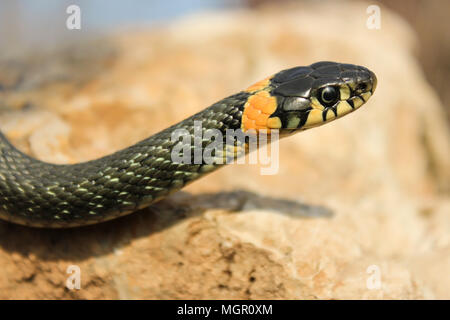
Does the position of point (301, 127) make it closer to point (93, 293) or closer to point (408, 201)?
point (93, 293)

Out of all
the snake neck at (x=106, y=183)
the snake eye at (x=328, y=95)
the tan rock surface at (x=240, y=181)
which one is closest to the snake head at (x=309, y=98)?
the snake eye at (x=328, y=95)

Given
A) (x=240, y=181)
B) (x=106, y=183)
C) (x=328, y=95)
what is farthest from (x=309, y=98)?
(x=106, y=183)

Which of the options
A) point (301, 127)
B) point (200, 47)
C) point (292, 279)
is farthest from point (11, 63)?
point (292, 279)

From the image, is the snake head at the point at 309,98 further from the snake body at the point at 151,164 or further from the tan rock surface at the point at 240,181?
the tan rock surface at the point at 240,181

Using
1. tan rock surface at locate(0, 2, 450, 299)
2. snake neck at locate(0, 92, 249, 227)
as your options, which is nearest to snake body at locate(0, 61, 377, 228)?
snake neck at locate(0, 92, 249, 227)

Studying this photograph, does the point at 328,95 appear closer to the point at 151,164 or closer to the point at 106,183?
the point at 151,164

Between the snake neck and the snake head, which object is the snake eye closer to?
the snake head

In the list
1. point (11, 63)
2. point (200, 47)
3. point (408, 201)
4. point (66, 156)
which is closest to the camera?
point (66, 156)
